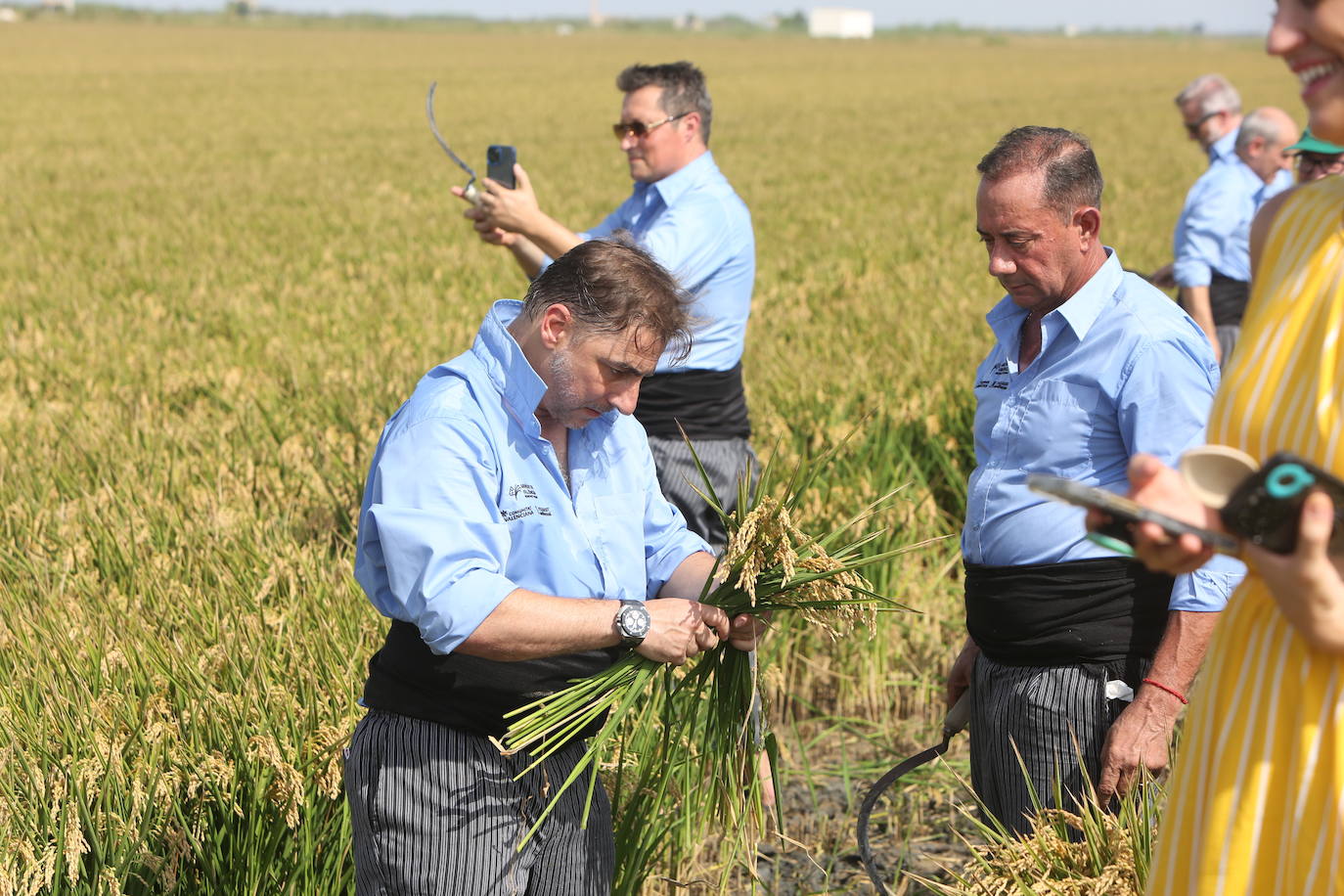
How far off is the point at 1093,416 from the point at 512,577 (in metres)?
1.16

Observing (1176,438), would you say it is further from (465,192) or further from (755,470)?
(465,192)

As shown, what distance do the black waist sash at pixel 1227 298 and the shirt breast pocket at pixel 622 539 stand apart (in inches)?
173

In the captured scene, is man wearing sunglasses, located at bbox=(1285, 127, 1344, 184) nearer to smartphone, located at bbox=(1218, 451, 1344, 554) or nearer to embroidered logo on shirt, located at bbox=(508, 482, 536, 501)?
embroidered logo on shirt, located at bbox=(508, 482, 536, 501)

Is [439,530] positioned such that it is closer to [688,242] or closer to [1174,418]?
[1174,418]

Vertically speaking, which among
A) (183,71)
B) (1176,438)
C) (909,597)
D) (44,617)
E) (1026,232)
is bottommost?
(909,597)

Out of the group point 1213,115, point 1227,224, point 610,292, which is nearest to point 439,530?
point 610,292

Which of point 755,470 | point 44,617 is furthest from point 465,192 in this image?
point 44,617

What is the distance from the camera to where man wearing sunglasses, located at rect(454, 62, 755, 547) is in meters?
4.23

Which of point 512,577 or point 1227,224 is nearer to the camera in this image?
point 512,577

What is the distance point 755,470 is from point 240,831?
2092 mm

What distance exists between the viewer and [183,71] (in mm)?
44688

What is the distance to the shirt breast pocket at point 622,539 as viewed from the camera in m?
2.55

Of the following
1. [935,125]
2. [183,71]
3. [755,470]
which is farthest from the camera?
[183,71]

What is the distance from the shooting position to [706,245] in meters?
4.23
